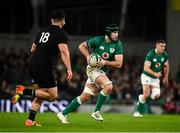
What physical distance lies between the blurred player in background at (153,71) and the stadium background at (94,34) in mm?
4468

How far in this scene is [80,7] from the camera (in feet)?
109

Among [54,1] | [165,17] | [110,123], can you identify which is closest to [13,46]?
[54,1]

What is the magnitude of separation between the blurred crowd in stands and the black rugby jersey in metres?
9.80

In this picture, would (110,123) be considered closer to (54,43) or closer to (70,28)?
(54,43)

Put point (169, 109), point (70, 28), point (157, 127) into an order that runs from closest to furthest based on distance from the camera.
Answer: point (157, 127) → point (169, 109) → point (70, 28)

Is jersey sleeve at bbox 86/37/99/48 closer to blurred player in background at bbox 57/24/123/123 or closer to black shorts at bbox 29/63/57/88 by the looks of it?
blurred player in background at bbox 57/24/123/123

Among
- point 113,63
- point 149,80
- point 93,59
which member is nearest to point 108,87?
point 113,63

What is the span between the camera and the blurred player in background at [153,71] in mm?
19344

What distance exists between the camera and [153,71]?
64.1 feet

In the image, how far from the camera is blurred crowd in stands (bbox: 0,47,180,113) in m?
25.3

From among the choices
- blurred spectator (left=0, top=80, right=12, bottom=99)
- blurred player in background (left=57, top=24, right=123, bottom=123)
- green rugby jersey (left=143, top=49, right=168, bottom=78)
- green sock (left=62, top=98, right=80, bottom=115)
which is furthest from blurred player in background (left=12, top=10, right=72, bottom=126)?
blurred spectator (left=0, top=80, right=12, bottom=99)

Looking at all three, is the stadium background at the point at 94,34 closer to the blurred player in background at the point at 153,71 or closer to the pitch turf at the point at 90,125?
the blurred player in background at the point at 153,71

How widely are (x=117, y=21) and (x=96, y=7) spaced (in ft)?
3.82

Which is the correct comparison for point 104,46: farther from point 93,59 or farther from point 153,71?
point 153,71
